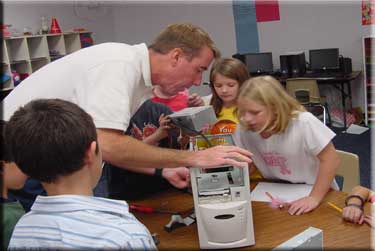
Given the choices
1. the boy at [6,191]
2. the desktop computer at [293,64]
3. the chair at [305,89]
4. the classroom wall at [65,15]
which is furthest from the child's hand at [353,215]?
the classroom wall at [65,15]

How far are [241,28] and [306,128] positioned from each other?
4.53 meters

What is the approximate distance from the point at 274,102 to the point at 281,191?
1.12ft

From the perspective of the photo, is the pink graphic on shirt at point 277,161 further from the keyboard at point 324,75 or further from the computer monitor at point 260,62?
the computer monitor at point 260,62

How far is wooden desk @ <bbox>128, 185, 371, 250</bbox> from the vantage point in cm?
115

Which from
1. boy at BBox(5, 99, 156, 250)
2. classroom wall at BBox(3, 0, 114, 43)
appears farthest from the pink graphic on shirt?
classroom wall at BBox(3, 0, 114, 43)

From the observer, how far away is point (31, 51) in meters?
5.09

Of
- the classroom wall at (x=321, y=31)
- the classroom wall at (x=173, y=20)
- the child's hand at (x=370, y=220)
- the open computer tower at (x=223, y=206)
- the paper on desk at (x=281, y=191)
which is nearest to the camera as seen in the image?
the open computer tower at (x=223, y=206)

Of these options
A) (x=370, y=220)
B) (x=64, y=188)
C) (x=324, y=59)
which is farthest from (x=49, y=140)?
(x=324, y=59)

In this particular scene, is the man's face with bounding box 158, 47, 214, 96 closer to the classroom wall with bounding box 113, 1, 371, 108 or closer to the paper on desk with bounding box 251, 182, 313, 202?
the paper on desk with bounding box 251, 182, 313, 202

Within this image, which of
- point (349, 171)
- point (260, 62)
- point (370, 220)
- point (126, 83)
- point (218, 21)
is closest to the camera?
point (370, 220)

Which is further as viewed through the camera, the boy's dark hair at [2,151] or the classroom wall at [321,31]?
the classroom wall at [321,31]

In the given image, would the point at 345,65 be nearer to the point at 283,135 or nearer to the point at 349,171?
the point at 349,171

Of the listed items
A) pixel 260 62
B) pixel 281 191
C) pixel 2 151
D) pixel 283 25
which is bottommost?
pixel 281 191

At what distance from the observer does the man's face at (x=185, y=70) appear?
150 cm
